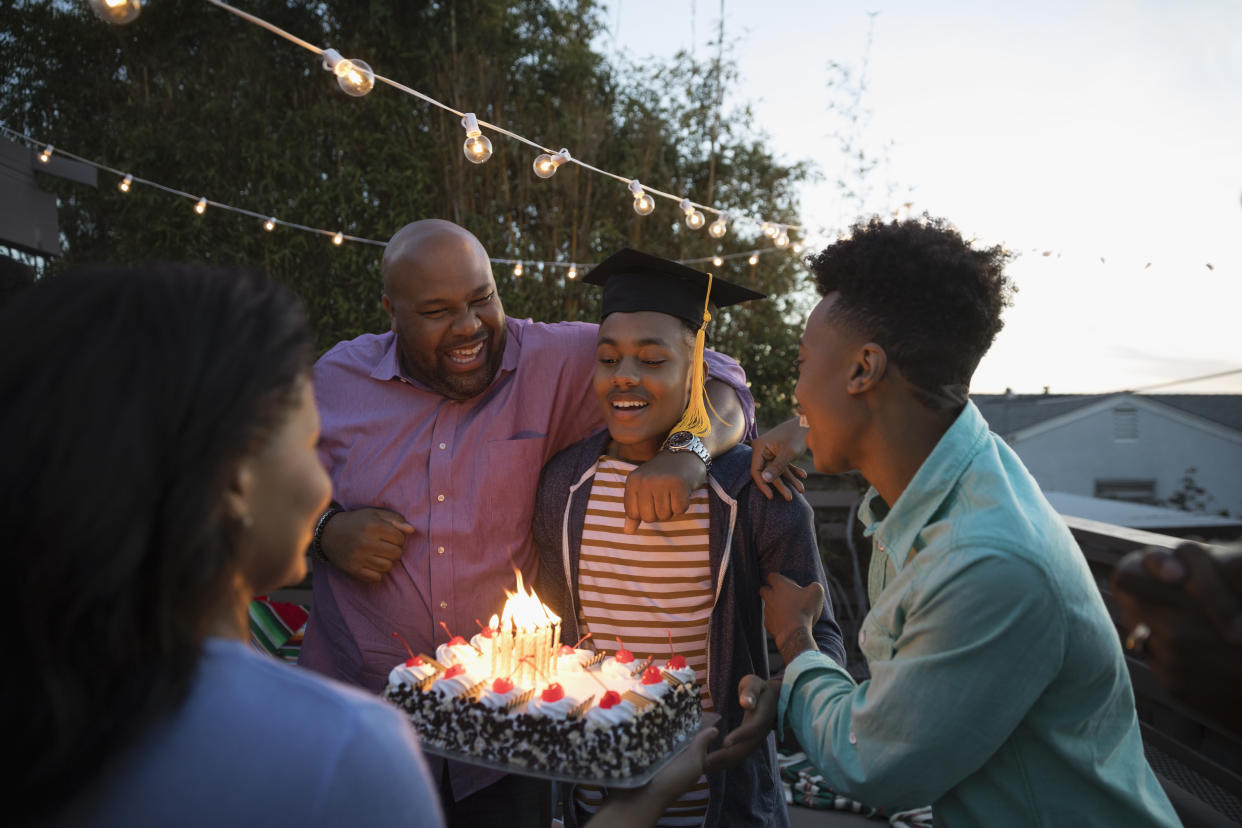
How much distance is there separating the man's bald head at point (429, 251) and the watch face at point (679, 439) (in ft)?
2.74

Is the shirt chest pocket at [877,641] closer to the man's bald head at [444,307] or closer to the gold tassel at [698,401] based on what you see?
the gold tassel at [698,401]

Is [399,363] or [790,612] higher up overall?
[399,363]

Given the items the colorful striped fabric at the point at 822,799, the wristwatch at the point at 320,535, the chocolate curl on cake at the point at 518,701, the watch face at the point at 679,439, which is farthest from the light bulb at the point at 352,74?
the colorful striped fabric at the point at 822,799

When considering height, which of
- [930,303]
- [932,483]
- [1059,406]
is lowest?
[932,483]

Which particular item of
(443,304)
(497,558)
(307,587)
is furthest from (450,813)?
(307,587)

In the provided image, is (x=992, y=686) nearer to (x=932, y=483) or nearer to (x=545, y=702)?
(x=932, y=483)

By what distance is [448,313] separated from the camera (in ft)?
8.87

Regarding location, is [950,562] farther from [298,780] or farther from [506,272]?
[506,272]

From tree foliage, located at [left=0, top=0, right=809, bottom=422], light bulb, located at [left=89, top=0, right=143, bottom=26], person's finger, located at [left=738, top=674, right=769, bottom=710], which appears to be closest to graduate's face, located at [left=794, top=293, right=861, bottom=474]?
person's finger, located at [left=738, top=674, right=769, bottom=710]

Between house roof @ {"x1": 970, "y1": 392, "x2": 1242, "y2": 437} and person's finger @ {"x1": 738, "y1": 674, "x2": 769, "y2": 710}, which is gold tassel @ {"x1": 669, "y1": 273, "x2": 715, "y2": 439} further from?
house roof @ {"x1": 970, "y1": 392, "x2": 1242, "y2": 437}

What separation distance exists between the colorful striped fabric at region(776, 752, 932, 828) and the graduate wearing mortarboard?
1932 millimetres

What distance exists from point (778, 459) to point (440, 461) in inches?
43.9

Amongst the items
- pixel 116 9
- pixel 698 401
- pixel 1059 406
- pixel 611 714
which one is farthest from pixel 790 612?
pixel 1059 406

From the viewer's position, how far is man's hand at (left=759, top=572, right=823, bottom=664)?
209 cm
